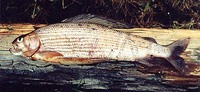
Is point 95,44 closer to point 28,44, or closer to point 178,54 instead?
point 28,44

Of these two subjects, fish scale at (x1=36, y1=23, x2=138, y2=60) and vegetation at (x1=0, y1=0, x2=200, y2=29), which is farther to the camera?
vegetation at (x1=0, y1=0, x2=200, y2=29)

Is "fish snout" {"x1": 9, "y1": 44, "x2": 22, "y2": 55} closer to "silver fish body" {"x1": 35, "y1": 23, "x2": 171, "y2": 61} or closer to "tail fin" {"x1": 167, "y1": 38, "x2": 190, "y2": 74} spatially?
"silver fish body" {"x1": 35, "y1": 23, "x2": 171, "y2": 61}

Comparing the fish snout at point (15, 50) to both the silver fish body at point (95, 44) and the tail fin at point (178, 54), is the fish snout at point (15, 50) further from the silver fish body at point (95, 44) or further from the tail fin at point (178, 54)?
the tail fin at point (178, 54)

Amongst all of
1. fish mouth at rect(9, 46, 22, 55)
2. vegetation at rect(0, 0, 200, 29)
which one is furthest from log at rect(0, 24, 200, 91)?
vegetation at rect(0, 0, 200, 29)

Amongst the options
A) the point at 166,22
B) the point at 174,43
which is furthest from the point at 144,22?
the point at 174,43

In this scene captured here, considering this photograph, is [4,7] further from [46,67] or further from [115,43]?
[115,43]

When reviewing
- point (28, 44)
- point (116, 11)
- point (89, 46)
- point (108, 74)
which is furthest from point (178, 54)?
point (116, 11)
